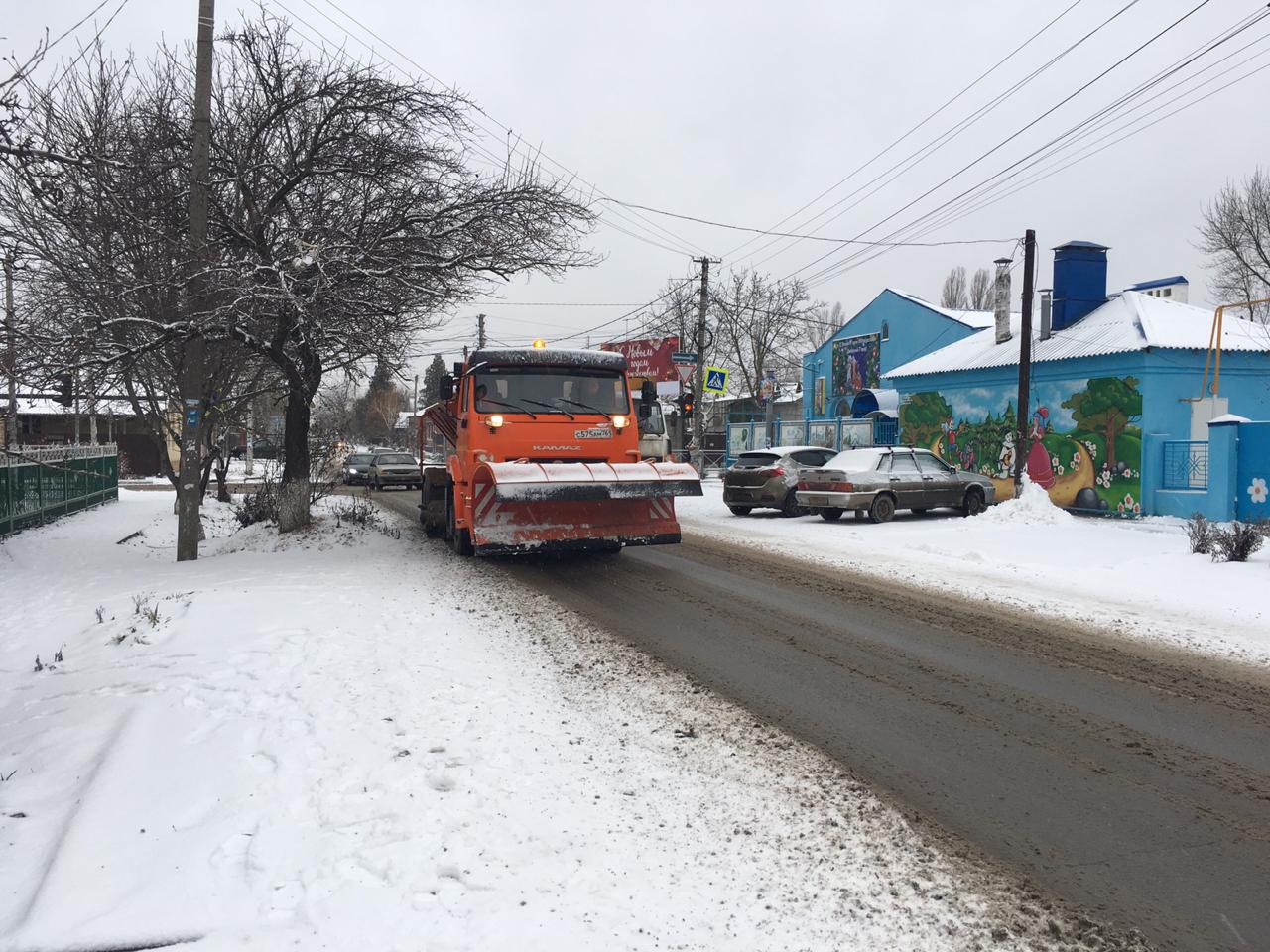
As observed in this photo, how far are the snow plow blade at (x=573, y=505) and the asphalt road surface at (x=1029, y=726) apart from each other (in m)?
1.12

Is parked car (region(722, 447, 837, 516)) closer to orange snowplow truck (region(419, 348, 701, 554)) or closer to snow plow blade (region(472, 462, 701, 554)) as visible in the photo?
orange snowplow truck (region(419, 348, 701, 554))

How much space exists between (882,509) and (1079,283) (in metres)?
→ 10.2

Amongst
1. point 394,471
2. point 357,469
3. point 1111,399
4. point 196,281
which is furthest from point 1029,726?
point 357,469

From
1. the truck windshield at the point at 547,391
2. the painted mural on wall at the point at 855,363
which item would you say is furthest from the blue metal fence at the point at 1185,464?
→ the painted mural on wall at the point at 855,363

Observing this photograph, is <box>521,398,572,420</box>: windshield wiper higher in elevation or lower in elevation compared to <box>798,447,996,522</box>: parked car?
higher

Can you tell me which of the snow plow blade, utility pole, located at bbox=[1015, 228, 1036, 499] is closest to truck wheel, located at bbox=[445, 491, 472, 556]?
the snow plow blade

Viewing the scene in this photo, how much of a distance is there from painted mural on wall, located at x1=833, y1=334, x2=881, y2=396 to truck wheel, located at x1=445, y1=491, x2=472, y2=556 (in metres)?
28.6

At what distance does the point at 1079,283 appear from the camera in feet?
76.4

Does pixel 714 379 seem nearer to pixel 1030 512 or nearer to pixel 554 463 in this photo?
pixel 1030 512

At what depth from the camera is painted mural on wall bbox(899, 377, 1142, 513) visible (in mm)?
19859

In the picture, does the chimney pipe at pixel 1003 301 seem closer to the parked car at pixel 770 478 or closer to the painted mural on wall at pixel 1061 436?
the painted mural on wall at pixel 1061 436

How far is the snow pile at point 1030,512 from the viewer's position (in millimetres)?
17109

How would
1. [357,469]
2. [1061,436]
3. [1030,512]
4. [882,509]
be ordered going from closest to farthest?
[1030,512] < [882,509] < [1061,436] < [357,469]

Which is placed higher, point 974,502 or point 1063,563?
point 974,502
